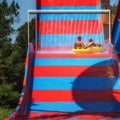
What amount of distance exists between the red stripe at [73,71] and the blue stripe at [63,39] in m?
2.06

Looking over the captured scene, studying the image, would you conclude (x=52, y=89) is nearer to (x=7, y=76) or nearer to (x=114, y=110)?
(x=114, y=110)

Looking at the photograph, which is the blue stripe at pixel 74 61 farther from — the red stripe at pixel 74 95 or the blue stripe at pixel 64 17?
the blue stripe at pixel 64 17

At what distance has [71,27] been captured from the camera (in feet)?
42.4

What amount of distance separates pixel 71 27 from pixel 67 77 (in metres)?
3.30

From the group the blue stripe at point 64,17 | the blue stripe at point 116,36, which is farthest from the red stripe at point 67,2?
the blue stripe at point 116,36

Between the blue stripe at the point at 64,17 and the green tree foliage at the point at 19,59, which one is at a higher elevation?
the blue stripe at the point at 64,17

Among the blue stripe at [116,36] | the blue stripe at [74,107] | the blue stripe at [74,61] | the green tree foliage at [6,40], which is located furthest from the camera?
the green tree foliage at [6,40]

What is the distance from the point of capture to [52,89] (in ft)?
31.0

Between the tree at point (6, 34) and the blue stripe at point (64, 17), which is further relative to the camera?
the tree at point (6, 34)

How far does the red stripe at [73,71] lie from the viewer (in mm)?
10016

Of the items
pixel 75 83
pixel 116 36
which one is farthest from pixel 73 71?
pixel 116 36

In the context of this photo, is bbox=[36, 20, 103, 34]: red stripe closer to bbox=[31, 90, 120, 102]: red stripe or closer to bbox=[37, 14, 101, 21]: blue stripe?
bbox=[37, 14, 101, 21]: blue stripe

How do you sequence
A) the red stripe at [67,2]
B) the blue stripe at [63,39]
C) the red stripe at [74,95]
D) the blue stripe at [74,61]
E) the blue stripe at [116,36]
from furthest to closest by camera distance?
the red stripe at [67,2] < the blue stripe at [63,39] < the blue stripe at [116,36] < the blue stripe at [74,61] < the red stripe at [74,95]

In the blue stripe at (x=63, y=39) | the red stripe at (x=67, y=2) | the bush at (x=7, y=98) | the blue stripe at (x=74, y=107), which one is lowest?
the bush at (x=7, y=98)
